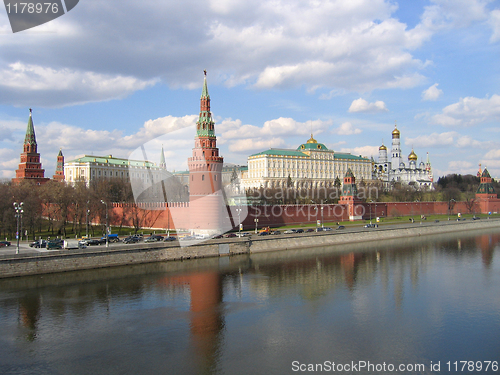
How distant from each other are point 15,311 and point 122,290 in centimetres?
510

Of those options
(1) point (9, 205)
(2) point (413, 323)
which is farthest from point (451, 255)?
(1) point (9, 205)

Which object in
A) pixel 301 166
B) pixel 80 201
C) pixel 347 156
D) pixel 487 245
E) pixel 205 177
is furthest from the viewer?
pixel 347 156

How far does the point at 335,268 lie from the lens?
92.7 feet

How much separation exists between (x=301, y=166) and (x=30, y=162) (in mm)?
51972

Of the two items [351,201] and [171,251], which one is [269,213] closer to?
[351,201]

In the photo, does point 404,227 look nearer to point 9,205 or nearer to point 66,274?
point 66,274

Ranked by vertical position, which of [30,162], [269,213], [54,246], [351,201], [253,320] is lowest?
[253,320]

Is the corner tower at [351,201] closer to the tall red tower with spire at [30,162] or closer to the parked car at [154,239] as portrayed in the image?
the parked car at [154,239]

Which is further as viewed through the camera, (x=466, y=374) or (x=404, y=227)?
(x=404, y=227)

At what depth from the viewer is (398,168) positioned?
113 metres

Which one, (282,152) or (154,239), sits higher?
(282,152)

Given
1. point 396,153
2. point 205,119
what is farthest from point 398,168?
point 205,119

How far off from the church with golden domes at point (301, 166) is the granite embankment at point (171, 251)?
42.4m

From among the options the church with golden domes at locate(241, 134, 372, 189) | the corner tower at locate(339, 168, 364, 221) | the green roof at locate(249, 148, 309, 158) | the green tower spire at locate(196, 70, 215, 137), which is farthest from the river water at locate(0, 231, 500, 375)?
the green roof at locate(249, 148, 309, 158)
